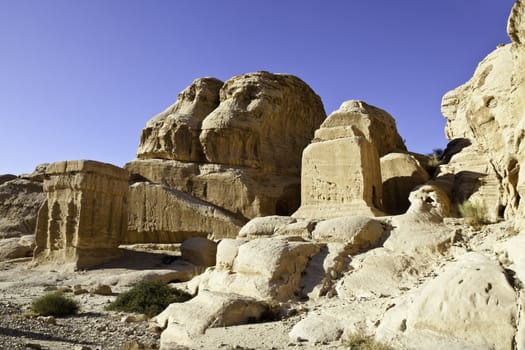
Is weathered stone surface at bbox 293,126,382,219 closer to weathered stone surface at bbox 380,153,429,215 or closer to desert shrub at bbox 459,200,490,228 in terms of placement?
weathered stone surface at bbox 380,153,429,215

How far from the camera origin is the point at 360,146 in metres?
14.4

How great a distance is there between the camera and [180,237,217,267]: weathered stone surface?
1561 cm

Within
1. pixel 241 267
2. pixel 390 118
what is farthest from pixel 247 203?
pixel 241 267

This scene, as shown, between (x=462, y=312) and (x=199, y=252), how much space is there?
11.9 meters

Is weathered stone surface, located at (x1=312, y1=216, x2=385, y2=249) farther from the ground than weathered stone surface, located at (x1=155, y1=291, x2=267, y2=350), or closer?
farther from the ground

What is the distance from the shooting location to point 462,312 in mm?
4762

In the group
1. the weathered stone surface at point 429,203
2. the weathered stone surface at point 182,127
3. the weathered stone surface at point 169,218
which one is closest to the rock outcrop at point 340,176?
the weathered stone surface at point 429,203

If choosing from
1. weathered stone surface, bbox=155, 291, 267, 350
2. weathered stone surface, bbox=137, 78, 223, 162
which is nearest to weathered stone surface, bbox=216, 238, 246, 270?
weathered stone surface, bbox=155, 291, 267, 350

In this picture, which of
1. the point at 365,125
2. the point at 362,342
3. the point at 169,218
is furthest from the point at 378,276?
the point at 169,218

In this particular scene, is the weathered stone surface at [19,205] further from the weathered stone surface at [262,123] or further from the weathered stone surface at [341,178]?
the weathered stone surface at [341,178]

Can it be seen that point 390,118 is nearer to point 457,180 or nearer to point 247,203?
point 457,180

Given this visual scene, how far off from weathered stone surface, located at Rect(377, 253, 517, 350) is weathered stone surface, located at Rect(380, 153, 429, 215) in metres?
10.9

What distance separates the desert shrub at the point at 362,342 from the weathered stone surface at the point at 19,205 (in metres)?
23.3

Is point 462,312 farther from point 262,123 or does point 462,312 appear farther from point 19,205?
point 19,205
